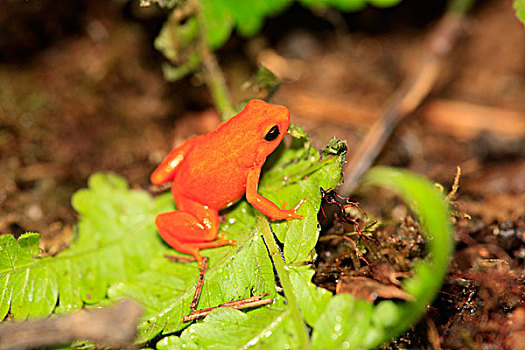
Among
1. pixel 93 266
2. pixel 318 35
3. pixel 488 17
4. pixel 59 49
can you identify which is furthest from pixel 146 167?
pixel 488 17

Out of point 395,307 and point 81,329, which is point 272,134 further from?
point 81,329

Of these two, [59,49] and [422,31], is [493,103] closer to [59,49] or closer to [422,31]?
[422,31]

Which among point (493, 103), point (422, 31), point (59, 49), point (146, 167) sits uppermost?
point (59, 49)

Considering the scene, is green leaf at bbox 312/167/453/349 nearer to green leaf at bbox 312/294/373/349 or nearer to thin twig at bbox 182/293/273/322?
green leaf at bbox 312/294/373/349

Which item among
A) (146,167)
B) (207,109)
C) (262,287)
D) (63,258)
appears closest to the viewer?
(262,287)

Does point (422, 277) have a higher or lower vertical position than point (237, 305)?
higher

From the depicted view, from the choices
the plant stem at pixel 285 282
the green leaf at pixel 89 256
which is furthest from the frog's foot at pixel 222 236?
the green leaf at pixel 89 256

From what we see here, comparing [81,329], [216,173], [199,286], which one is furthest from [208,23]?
[81,329]
